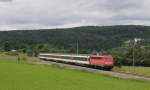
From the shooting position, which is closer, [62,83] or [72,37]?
[62,83]

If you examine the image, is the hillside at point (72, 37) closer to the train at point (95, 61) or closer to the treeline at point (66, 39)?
the treeline at point (66, 39)

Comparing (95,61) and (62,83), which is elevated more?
(62,83)

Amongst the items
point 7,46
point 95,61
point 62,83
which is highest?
point 62,83

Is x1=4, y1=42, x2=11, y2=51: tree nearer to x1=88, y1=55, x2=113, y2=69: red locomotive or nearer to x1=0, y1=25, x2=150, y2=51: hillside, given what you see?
x1=0, y1=25, x2=150, y2=51: hillside

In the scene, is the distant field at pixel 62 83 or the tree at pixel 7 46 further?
the tree at pixel 7 46

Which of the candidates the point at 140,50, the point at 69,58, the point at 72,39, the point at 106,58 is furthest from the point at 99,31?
the point at 106,58

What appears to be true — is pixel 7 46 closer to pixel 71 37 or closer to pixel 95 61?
pixel 71 37

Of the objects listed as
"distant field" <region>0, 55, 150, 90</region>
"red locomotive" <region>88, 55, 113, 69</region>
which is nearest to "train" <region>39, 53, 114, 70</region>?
"red locomotive" <region>88, 55, 113, 69</region>

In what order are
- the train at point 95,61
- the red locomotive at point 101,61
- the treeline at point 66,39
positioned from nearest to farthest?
Result: the red locomotive at point 101,61, the train at point 95,61, the treeline at point 66,39

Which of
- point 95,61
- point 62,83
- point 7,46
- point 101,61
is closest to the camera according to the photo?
point 62,83

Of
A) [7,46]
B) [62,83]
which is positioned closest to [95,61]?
[62,83]

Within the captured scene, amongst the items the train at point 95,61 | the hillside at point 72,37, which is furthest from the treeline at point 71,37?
the train at point 95,61

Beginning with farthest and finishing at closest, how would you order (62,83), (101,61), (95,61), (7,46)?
(7,46) < (95,61) < (101,61) < (62,83)

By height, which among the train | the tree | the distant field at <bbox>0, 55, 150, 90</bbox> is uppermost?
the distant field at <bbox>0, 55, 150, 90</bbox>
